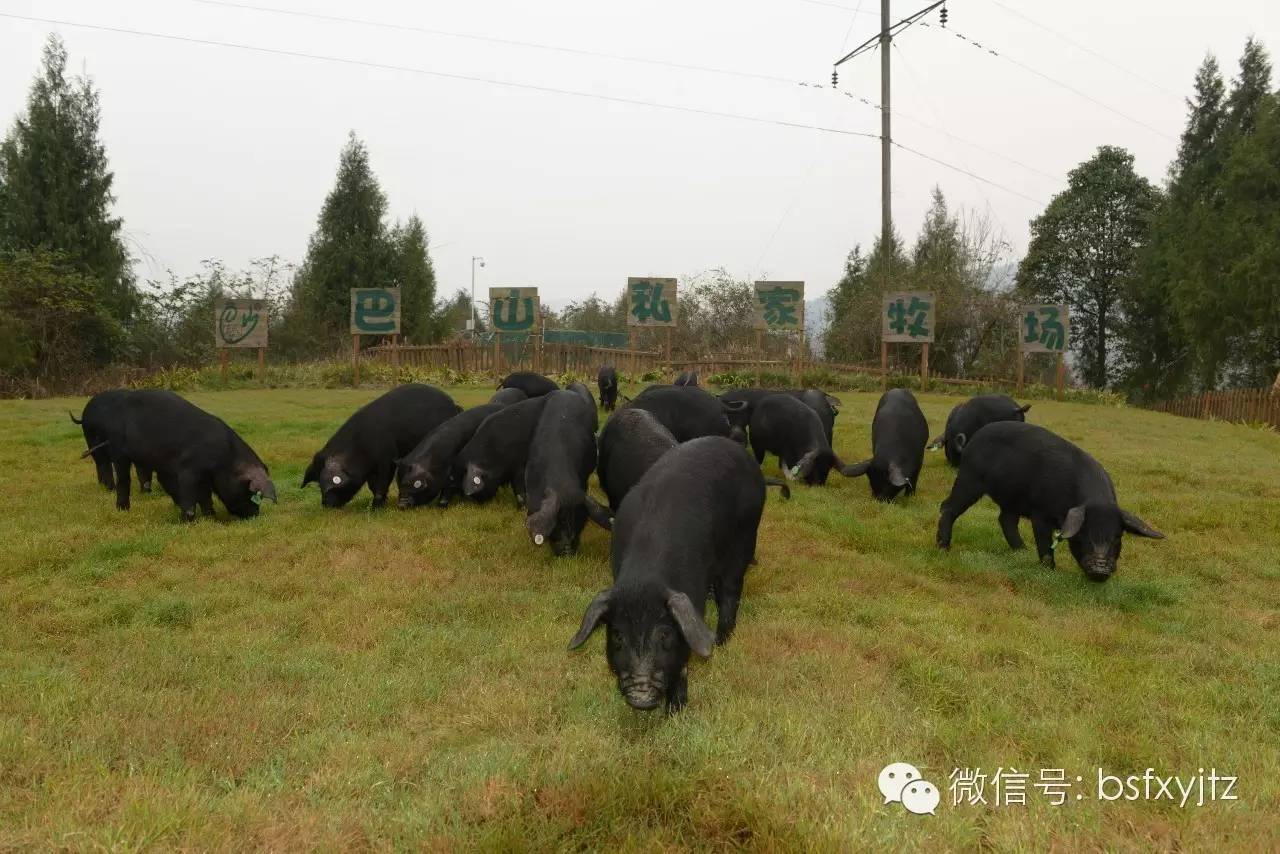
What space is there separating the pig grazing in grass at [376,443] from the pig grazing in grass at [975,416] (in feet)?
21.9

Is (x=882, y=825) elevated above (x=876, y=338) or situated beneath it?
situated beneath

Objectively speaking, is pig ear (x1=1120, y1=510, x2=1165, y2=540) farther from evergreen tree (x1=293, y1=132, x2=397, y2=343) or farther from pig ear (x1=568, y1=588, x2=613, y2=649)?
evergreen tree (x1=293, y1=132, x2=397, y2=343)

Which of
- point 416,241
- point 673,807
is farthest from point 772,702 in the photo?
point 416,241

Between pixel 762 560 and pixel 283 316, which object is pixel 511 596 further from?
pixel 283 316

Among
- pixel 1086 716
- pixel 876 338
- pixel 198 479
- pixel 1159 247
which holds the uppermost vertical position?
pixel 1159 247

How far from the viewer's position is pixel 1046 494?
23.2 feet

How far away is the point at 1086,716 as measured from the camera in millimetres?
4113

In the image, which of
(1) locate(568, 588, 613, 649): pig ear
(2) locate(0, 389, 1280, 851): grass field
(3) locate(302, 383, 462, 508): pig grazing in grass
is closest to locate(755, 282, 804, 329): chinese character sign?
(3) locate(302, 383, 462, 508): pig grazing in grass

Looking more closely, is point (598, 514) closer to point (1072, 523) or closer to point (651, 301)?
point (1072, 523)

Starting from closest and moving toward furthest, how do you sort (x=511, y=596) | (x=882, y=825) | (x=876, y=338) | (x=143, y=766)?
(x=882, y=825) < (x=143, y=766) < (x=511, y=596) < (x=876, y=338)

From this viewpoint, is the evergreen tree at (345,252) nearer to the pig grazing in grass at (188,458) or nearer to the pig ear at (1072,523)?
the pig grazing in grass at (188,458)

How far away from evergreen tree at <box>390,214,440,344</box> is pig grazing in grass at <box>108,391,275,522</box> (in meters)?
28.1

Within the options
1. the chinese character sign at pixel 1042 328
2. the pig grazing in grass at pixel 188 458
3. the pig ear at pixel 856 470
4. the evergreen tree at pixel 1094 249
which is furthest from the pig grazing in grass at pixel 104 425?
the evergreen tree at pixel 1094 249

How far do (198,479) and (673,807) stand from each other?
691cm
